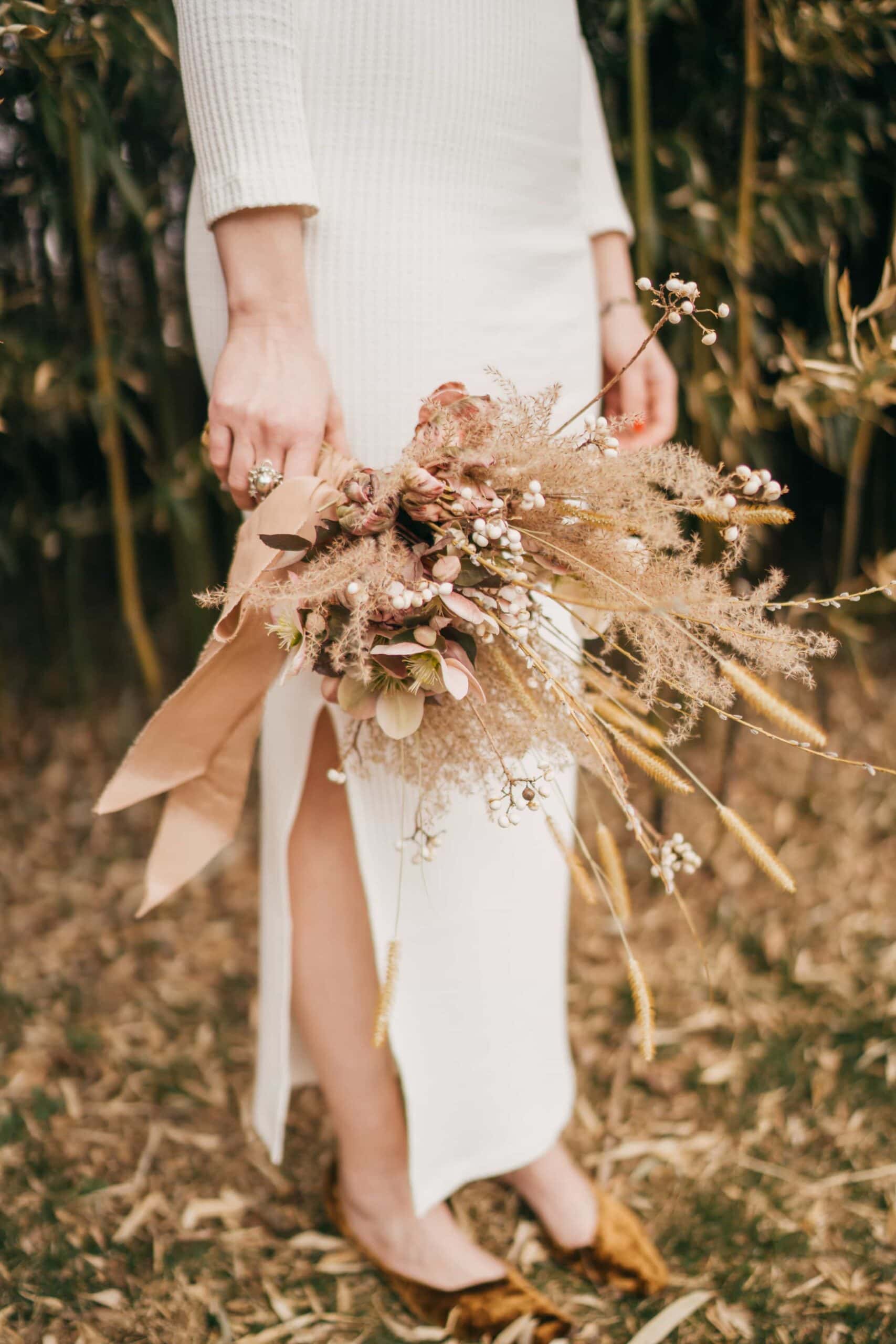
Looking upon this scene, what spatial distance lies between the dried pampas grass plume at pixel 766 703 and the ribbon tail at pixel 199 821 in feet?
1.25

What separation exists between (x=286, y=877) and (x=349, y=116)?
24.0 inches

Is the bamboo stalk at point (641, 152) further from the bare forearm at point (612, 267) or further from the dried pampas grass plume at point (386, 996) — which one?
the dried pampas grass plume at point (386, 996)

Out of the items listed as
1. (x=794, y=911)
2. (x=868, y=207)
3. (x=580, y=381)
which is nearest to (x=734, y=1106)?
(x=794, y=911)

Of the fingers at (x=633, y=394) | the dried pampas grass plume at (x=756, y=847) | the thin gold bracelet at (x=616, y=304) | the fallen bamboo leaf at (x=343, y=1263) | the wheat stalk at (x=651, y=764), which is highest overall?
the thin gold bracelet at (x=616, y=304)

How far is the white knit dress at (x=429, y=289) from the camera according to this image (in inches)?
26.2

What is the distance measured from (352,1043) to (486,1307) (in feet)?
0.92

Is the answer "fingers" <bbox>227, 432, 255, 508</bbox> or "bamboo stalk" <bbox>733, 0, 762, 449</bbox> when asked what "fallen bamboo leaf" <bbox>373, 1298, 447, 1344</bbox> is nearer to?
"fingers" <bbox>227, 432, 255, 508</bbox>

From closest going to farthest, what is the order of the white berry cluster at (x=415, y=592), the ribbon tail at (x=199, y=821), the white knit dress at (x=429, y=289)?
the white berry cluster at (x=415, y=592)
the white knit dress at (x=429, y=289)
the ribbon tail at (x=199, y=821)

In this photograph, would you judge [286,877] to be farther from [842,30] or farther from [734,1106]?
[842,30]

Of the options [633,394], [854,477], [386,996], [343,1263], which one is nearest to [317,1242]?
[343,1263]

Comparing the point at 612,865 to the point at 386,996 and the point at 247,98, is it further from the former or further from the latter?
the point at 247,98

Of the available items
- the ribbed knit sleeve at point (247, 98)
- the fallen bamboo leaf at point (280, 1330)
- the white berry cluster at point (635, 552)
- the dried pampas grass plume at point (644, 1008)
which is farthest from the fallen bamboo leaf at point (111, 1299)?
the ribbed knit sleeve at point (247, 98)

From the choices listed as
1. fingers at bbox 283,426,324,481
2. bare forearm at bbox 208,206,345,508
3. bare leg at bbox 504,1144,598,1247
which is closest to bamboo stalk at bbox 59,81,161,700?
bare forearm at bbox 208,206,345,508

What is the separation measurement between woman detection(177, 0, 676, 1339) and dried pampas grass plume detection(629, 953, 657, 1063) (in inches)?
8.0
